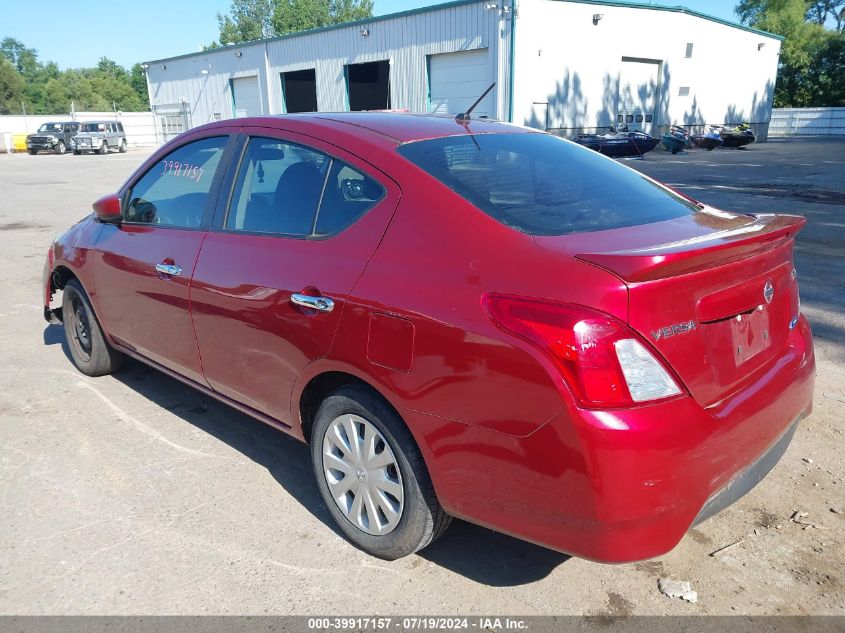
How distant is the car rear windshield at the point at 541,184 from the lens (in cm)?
254

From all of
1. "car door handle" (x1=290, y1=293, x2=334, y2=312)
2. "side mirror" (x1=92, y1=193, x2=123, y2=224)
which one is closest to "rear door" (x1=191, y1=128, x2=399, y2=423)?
"car door handle" (x1=290, y1=293, x2=334, y2=312)

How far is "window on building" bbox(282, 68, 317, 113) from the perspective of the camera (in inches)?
1421

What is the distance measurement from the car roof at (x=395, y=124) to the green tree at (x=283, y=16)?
85.9m

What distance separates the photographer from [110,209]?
4086 mm

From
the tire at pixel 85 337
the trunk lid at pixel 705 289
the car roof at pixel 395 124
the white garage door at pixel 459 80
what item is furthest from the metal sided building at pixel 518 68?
the trunk lid at pixel 705 289

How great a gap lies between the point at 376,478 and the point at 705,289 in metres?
1.40

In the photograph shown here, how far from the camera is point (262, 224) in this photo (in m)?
3.15

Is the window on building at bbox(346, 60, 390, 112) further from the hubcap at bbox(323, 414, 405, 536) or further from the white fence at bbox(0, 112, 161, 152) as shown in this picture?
the hubcap at bbox(323, 414, 405, 536)

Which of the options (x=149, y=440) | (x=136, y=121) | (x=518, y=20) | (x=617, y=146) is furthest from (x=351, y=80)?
(x=149, y=440)

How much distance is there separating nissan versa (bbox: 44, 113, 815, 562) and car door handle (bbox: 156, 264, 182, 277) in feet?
0.15

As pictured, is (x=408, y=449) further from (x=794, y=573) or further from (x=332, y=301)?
(x=794, y=573)

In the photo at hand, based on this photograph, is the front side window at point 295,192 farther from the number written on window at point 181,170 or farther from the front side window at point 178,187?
the number written on window at point 181,170

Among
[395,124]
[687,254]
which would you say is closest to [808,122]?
[395,124]

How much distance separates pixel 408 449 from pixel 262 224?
1.32 metres
